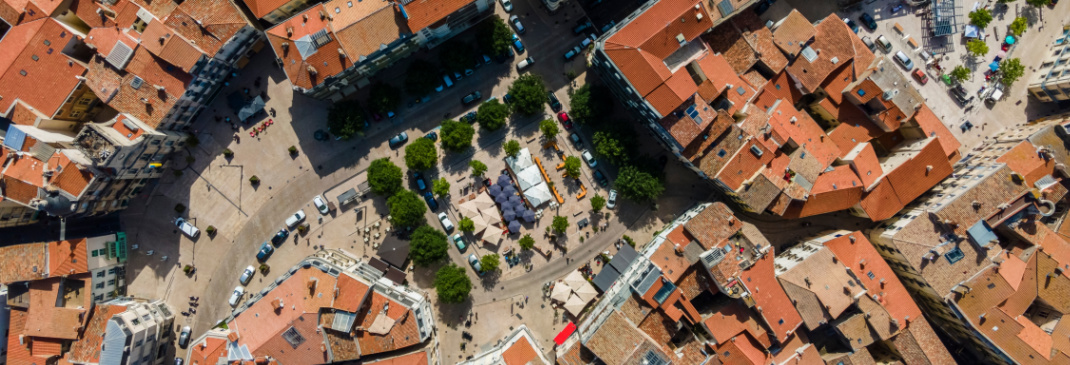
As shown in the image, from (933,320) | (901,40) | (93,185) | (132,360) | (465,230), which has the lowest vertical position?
(933,320)

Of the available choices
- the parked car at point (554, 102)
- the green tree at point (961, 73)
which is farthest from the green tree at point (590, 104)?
the green tree at point (961, 73)

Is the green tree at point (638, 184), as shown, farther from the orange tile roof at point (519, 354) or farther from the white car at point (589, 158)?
the orange tile roof at point (519, 354)

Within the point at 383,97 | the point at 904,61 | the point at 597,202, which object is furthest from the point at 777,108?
the point at 383,97

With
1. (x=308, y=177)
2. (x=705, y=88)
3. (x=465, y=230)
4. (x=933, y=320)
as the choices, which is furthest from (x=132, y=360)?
(x=933, y=320)

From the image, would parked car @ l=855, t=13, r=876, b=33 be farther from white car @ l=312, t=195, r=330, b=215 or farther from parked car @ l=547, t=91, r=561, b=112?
white car @ l=312, t=195, r=330, b=215

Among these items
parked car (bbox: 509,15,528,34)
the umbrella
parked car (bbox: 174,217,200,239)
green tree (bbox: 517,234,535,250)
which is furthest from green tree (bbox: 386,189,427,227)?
parked car (bbox: 174,217,200,239)

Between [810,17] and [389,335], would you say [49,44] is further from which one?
[810,17]
